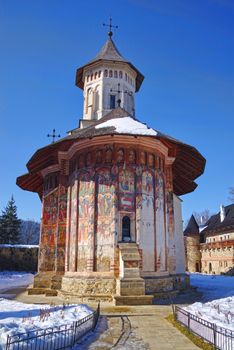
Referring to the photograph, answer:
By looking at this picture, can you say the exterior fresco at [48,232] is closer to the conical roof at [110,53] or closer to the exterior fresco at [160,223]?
the exterior fresco at [160,223]

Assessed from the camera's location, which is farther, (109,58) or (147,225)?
(109,58)

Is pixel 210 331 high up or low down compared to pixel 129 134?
down

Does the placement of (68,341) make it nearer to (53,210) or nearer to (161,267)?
(161,267)

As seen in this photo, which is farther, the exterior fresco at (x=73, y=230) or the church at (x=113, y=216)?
the exterior fresco at (x=73, y=230)

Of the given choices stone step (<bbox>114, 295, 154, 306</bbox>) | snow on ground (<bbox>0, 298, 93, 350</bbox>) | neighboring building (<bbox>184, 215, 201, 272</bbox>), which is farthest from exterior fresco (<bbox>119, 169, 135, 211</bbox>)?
neighboring building (<bbox>184, 215, 201, 272</bbox>)

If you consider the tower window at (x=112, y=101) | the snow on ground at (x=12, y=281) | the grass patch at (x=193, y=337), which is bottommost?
the snow on ground at (x=12, y=281)

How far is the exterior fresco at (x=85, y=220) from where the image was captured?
15.2 meters

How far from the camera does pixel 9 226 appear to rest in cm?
5097

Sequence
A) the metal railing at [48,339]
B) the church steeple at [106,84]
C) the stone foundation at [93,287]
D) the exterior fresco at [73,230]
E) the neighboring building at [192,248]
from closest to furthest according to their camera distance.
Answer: the metal railing at [48,339], the stone foundation at [93,287], the exterior fresco at [73,230], the church steeple at [106,84], the neighboring building at [192,248]

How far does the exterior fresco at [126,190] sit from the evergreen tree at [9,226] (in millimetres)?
39088

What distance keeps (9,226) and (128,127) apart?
40.2m

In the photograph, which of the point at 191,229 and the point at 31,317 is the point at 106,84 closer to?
the point at 31,317

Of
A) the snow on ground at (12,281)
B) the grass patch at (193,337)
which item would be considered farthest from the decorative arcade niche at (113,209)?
the snow on ground at (12,281)

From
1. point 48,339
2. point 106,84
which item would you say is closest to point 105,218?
point 48,339
